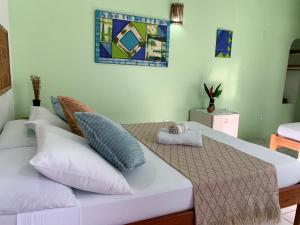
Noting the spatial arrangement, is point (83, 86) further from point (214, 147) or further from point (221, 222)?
point (221, 222)

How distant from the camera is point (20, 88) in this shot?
267 centimetres

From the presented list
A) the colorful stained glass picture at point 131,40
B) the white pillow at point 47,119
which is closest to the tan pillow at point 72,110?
the white pillow at point 47,119

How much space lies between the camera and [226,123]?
3.40m

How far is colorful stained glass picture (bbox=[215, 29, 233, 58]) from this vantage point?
3605 mm

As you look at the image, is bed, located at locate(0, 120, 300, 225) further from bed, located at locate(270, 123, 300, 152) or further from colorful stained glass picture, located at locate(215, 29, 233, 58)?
colorful stained glass picture, located at locate(215, 29, 233, 58)

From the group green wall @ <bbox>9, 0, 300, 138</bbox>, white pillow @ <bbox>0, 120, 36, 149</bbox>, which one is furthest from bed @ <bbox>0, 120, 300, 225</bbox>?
green wall @ <bbox>9, 0, 300, 138</bbox>

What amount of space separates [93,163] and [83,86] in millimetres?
2003

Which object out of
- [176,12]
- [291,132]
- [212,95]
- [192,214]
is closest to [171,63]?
[176,12]

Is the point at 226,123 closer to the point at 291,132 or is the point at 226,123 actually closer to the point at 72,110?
the point at 291,132

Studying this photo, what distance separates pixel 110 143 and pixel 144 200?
331mm

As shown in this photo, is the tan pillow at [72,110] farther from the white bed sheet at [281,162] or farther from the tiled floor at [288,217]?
the tiled floor at [288,217]

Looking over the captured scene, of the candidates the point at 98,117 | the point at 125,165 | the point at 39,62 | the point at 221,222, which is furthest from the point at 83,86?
the point at 221,222

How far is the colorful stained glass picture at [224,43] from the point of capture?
3605 mm

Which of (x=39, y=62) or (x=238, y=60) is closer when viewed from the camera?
(x=39, y=62)
